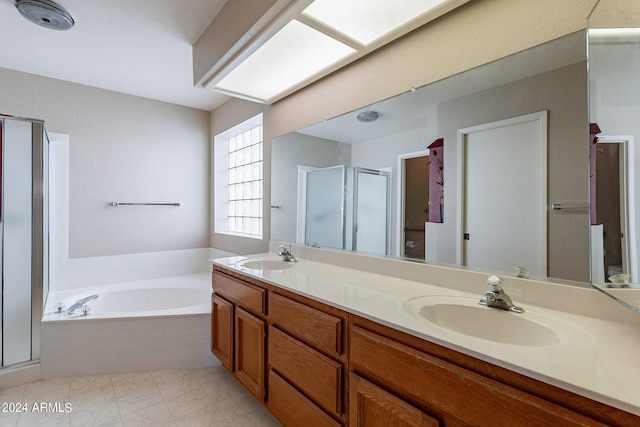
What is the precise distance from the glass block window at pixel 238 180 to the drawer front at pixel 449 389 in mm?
2343

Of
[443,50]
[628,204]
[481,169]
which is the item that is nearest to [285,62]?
[443,50]

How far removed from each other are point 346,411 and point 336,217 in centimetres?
113

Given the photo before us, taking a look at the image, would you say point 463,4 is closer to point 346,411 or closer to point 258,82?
point 258,82

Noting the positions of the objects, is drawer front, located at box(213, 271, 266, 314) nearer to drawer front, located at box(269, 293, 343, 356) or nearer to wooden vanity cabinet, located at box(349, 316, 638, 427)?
drawer front, located at box(269, 293, 343, 356)

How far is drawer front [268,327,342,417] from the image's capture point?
1.13 metres

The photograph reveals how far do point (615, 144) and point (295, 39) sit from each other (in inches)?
54.8

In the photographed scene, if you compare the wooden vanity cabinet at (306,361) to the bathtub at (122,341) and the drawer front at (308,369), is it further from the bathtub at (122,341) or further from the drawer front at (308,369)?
the bathtub at (122,341)

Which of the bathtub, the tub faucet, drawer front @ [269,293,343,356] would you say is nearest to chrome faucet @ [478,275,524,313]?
drawer front @ [269,293,343,356]

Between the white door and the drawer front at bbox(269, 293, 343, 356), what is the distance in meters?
0.64

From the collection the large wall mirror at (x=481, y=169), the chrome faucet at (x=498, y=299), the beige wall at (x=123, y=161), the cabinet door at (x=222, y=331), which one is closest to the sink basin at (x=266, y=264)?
the cabinet door at (x=222, y=331)

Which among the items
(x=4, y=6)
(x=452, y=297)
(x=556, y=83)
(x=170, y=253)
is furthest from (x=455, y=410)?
(x=170, y=253)

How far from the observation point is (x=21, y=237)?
80.4 inches

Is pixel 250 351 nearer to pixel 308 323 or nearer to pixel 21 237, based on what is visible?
pixel 308 323

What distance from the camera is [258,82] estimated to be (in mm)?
2025
